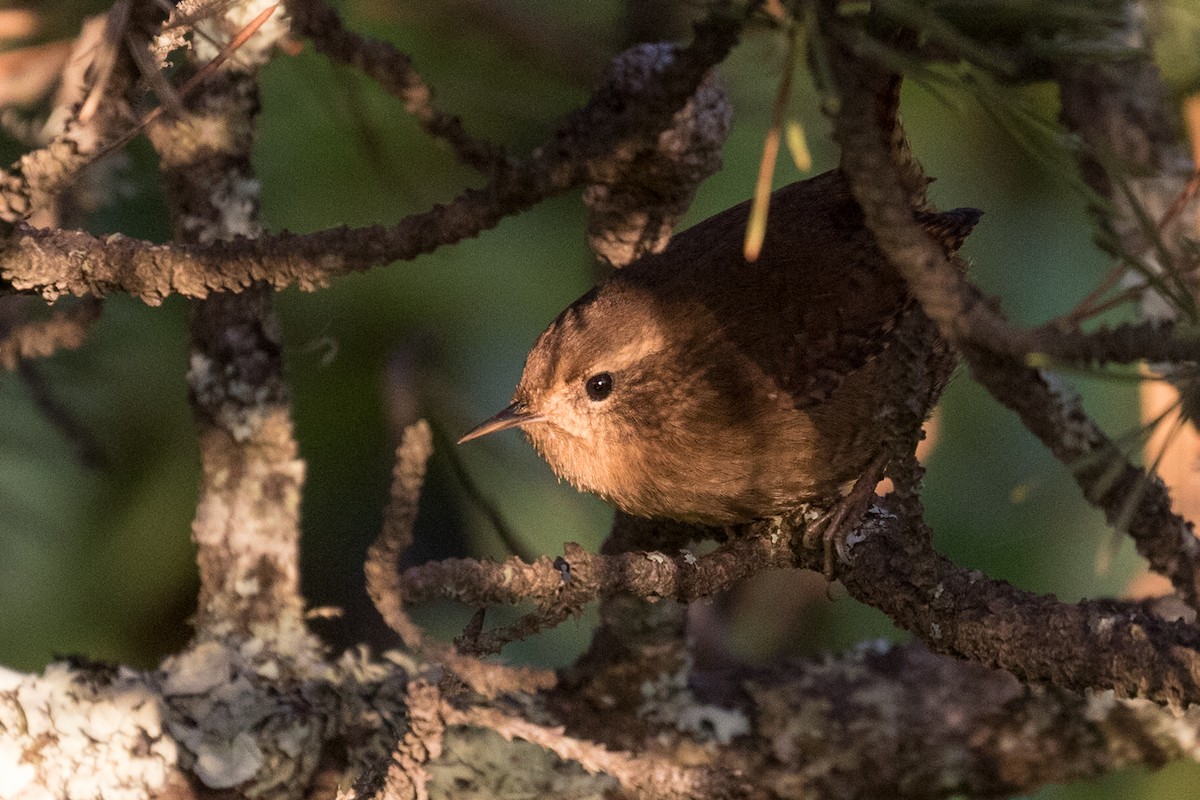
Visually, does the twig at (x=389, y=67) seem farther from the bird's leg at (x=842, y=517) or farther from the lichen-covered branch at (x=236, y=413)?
the bird's leg at (x=842, y=517)

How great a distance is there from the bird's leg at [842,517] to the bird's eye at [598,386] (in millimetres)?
473

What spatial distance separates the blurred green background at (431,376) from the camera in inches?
122

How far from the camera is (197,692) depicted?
215 cm

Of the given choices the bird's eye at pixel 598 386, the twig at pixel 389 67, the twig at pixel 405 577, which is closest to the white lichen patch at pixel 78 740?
the twig at pixel 405 577

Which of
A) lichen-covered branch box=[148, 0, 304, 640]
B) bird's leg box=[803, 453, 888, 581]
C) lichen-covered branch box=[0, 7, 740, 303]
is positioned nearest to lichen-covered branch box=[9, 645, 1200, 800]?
lichen-covered branch box=[148, 0, 304, 640]

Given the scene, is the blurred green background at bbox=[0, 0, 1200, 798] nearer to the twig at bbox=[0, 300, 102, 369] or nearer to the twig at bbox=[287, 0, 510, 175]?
the twig at bbox=[0, 300, 102, 369]

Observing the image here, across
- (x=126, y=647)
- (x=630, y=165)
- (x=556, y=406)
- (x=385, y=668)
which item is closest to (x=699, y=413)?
(x=556, y=406)

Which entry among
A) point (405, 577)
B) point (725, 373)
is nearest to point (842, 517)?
point (725, 373)

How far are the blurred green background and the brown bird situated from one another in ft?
2.40

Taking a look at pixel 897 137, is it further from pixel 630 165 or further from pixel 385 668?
pixel 385 668

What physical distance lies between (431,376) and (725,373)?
1137 mm

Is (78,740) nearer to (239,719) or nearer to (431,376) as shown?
(239,719)

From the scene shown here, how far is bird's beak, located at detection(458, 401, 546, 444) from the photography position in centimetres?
225

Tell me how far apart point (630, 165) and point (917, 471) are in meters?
0.93
